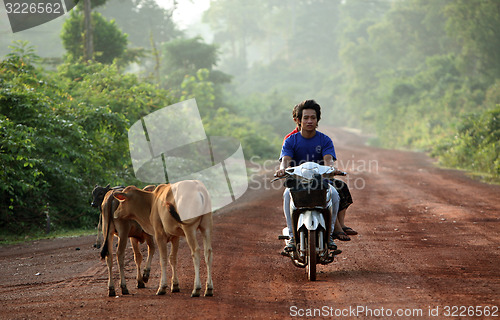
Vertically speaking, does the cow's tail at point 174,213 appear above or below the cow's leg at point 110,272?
above

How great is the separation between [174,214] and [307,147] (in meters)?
2.30

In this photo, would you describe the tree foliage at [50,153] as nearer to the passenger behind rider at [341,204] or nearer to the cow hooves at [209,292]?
the cow hooves at [209,292]

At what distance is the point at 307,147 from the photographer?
24.9 feet

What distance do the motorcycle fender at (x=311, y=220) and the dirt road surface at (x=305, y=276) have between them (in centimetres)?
70

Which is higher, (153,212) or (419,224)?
(153,212)

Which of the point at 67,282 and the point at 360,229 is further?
the point at 360,229

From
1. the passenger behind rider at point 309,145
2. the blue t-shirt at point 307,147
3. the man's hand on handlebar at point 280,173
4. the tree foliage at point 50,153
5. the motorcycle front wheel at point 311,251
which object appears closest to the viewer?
the motorcycle front wheel at point 311,251

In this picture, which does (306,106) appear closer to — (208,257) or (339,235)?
(339,235)

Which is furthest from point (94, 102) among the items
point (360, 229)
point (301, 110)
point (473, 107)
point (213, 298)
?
point (473, 107)

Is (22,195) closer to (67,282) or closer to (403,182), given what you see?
(67,282)

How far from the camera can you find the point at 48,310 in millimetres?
5887

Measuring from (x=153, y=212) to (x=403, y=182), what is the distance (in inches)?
536

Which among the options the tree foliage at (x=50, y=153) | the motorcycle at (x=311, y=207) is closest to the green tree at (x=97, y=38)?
the tree foliage at (x=50, y=153)

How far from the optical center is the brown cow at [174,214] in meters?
6.21
